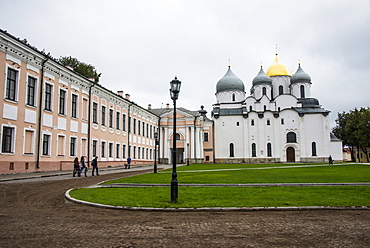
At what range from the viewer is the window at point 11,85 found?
2314 centimetres

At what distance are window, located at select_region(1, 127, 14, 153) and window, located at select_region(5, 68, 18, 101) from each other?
2.23 m

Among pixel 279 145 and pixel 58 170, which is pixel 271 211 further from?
pixel 279 145

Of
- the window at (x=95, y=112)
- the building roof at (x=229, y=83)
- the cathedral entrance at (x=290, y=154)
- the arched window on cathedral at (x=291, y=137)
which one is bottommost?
the cathedral entrance at (x=290, y=154)

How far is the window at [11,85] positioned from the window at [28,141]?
2928 millimetres

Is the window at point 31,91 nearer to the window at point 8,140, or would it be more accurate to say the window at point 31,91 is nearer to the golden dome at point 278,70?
the window at point 8,140

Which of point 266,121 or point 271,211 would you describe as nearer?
point 271,211

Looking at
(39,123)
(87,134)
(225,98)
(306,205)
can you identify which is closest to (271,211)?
(306,205)

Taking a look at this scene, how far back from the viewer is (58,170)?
92.6ft

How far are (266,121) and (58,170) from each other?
4661cm

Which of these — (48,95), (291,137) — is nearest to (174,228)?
(48,95)

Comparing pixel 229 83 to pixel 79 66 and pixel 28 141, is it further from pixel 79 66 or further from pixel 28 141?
pixel 28 141

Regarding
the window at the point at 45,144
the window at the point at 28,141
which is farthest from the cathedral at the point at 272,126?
the window at the point at 28,141

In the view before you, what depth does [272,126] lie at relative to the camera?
65.4 m

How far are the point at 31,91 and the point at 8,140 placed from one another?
455cm
